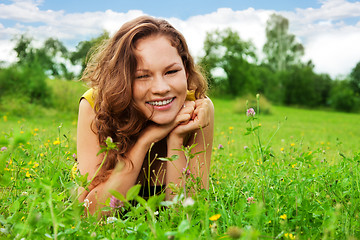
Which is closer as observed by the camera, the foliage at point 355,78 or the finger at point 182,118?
the finger at point 182,118

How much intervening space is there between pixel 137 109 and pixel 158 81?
10.2 inches

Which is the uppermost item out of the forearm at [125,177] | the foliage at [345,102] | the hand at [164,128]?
the hand at [164,128]

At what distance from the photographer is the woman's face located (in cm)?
219

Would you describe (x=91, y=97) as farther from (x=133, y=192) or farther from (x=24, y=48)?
(x=24, y=48)

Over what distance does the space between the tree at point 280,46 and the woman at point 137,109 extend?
145 ft

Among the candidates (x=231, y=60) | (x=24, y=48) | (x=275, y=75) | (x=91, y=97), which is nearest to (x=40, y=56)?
(x=24, y=48)

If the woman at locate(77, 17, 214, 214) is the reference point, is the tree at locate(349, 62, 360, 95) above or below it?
below

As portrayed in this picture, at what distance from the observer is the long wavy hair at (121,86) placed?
7.36ft

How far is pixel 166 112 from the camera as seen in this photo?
2.25 metres

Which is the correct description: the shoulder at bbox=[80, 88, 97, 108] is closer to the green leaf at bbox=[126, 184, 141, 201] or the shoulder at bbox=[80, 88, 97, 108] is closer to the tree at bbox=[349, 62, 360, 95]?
the green leaf at bbox=[126, 184, 141, 201]

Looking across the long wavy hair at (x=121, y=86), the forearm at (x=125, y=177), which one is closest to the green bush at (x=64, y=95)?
the long wavy hair at (x=121, y=86)

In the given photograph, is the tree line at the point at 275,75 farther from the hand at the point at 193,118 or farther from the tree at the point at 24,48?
the hand at the point at 193,118

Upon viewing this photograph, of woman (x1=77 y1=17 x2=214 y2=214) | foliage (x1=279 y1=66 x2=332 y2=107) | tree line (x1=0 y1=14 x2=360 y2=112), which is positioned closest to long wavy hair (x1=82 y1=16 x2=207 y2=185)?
woman (x1=77 y1=17 x2=214 y2=214)

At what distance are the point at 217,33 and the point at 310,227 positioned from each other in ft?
123
